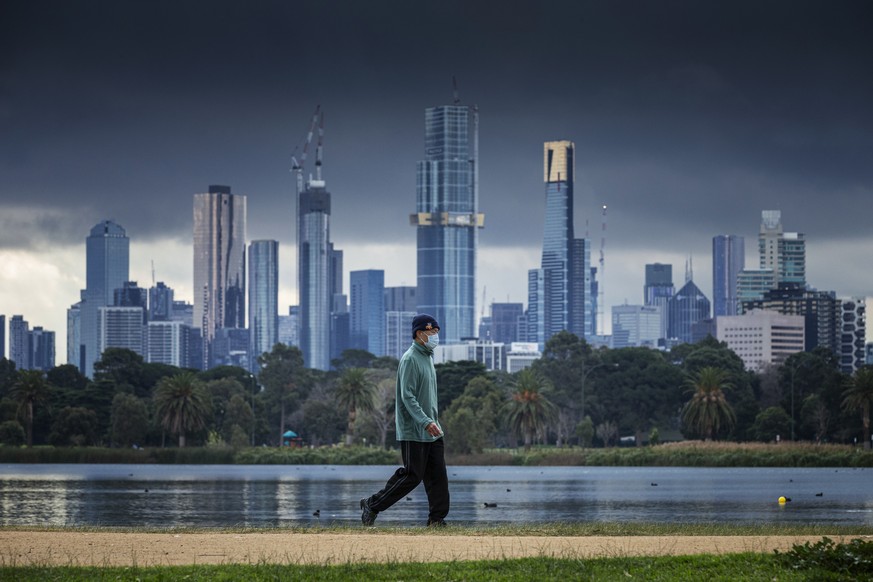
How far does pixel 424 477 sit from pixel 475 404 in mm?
102535

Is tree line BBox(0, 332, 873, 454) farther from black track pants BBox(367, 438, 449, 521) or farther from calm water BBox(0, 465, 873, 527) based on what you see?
black track pants BBox(367, 438, 449, 521)

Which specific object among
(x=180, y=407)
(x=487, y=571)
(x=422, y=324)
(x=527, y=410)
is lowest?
(x=527, y=410)

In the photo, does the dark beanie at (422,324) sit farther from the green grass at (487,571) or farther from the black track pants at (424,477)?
the green grass at (487,571)

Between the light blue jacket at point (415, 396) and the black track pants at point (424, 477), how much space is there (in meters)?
0.17

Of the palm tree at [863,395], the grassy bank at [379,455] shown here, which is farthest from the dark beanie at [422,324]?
the palm tree at [863,395]

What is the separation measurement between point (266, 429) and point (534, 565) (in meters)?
133

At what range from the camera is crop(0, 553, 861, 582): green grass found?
15.1m

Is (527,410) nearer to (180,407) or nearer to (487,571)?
(180,407)

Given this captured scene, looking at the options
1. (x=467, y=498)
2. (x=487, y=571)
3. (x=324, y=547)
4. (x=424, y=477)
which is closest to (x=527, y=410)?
(x=467, y=498)

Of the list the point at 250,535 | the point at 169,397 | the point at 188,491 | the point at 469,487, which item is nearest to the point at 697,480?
the point at 469,487

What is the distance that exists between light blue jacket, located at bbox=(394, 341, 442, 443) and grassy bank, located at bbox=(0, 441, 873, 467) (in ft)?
287

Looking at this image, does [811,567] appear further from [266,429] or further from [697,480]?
[266,429]

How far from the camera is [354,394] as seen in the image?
124 m

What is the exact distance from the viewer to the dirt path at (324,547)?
16.6m
